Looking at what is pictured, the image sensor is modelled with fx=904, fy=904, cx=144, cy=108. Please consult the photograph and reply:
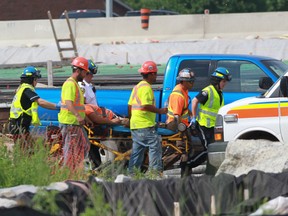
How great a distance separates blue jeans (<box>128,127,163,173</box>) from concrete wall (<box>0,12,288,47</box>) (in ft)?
68.4

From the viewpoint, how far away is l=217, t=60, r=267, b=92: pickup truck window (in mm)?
14555

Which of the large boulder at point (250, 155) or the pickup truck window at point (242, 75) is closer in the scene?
the large boulder at point (250, 155)

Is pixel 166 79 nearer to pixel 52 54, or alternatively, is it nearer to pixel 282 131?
pixel 282 131

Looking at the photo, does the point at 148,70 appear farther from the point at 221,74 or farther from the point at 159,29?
the point at 159,29

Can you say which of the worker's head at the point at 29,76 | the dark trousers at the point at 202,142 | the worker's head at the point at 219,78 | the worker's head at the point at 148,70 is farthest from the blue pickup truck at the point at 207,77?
the worker's head at the point at 148,70

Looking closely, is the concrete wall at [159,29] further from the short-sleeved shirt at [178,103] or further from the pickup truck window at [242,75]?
the short-sleeved shirt at [178,103]

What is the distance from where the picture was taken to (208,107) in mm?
13773

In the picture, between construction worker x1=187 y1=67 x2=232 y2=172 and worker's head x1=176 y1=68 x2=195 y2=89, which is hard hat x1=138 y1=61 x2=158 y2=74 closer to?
worker's head x1=176 y1=68 x2=195 y2=89

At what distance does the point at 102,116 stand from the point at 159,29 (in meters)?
22.4

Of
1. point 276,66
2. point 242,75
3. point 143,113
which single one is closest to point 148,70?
point 143,113

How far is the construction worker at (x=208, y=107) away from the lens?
13.7m

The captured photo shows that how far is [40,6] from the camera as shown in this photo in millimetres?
57812

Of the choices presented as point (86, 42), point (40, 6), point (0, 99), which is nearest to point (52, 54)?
point (86, 42)

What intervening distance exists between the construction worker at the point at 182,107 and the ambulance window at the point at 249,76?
1215 millimetres
